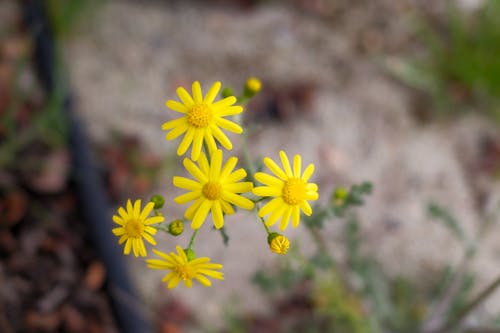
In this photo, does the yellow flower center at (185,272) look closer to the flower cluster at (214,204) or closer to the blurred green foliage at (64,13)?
the flower cluster at (214,204)

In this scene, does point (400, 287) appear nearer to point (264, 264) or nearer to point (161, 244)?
point (264, 264)

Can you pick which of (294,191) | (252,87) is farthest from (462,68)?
(294,191)

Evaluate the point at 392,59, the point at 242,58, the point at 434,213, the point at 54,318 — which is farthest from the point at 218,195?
the point at 392,59

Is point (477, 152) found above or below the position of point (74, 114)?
above

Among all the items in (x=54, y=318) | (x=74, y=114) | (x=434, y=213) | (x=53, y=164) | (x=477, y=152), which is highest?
(x=477, y=152)

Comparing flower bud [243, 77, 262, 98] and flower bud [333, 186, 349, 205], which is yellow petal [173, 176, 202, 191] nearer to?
flower bud [243, 77, 262, 98]

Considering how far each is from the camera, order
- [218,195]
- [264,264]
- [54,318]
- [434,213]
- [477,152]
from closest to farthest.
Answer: [218,195]
[434,213]
[54,318]
[264,264]
[477,152]

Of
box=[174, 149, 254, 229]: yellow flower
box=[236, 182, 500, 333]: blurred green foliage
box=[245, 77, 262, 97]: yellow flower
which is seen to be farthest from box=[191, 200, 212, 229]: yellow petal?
box=[236, 182, 500, 333]: blurred green foliage
